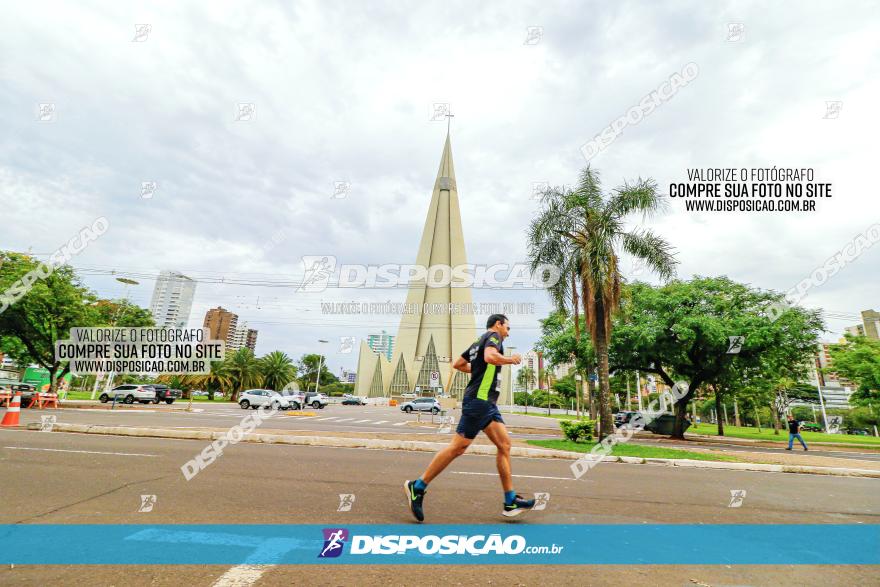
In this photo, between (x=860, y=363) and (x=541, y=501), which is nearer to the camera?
(x=541, y=501)

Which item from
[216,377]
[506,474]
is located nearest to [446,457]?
[506,474]

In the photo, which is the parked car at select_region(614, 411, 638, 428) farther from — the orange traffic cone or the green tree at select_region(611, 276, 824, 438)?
the orange traffic cone

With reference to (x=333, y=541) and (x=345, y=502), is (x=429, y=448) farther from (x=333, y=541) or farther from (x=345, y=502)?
(x=333, y=541)

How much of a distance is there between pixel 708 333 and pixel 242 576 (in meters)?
21.3

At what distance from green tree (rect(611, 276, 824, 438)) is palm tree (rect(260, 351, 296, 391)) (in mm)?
43507

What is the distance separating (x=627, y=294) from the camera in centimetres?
1513

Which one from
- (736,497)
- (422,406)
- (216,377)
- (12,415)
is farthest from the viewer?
(216,377)

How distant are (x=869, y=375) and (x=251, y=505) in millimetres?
33741

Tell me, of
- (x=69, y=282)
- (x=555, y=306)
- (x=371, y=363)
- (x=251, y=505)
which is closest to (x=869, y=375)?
(x=555, y=306)

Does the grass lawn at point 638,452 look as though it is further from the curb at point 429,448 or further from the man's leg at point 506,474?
the man's leg at point 506,474

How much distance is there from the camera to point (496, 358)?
4.03 m

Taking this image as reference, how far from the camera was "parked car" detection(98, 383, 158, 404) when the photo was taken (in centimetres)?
3012

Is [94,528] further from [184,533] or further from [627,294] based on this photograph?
[627,294]

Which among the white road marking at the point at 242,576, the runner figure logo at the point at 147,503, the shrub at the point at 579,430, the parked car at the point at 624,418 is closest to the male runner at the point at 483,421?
the white road marking at the point at 242,576
